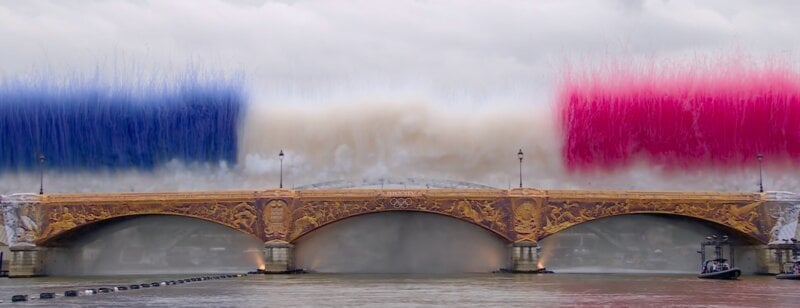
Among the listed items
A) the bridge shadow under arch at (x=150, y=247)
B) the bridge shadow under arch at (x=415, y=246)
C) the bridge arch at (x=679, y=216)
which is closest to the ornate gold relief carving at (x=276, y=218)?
the bridge shadow under arch at (x=150, y=247)

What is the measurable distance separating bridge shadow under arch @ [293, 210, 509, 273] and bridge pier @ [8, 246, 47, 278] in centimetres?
2154

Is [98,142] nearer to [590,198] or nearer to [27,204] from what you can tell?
[27,204]

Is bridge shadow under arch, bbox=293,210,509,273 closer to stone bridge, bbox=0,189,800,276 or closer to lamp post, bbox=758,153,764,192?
stone bridge, bbox=0,189,800,276

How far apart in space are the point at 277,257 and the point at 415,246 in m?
18.4

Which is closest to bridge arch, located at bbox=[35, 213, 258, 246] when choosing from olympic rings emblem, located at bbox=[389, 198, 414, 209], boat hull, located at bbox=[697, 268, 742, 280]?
olympic rings emblem, located at bbox=[389, 198, 414, 209]

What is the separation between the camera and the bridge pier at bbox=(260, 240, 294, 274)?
8650 centimetres

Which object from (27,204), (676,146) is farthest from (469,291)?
(27,204)

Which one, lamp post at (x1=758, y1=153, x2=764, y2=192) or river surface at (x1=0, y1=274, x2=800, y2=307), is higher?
lamp post at (x1=758, y1=153, x2=764, y2=192)

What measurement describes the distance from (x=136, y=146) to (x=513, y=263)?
32640 mm

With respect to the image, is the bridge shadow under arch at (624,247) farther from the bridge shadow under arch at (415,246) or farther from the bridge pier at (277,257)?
the bridge pier at (277,257)

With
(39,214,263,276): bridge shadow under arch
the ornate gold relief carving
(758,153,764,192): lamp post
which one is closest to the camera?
the ornate gold relief carving

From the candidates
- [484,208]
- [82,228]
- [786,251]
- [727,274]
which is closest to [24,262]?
[82,228]

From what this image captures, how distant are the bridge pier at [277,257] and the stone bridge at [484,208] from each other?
76 mm

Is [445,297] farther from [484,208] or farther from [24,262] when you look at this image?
[24,262]
